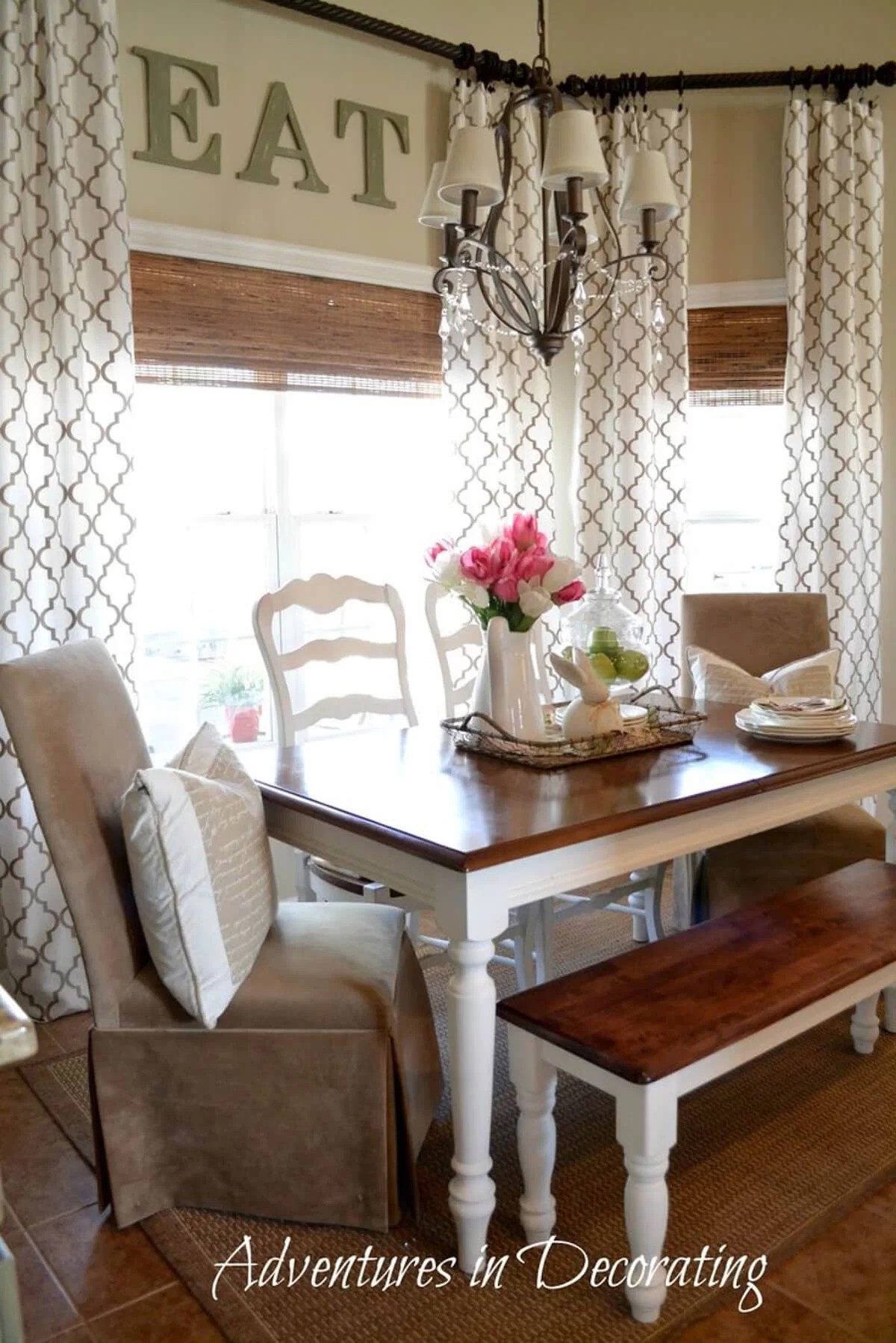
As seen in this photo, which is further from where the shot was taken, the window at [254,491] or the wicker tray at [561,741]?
the window at [254,491]

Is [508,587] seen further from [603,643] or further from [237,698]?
[237,698]

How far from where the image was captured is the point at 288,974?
2014mm

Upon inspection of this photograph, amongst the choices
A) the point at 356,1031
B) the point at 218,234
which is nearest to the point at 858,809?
the point at 356,1031

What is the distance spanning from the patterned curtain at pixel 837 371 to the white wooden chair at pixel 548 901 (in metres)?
1.22

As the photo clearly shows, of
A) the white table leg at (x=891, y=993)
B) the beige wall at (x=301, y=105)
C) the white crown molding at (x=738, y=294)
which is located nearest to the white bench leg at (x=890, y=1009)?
the white table leg at (x=891, y=993)

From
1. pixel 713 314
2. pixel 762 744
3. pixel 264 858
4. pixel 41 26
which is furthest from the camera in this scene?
pixel 713 314

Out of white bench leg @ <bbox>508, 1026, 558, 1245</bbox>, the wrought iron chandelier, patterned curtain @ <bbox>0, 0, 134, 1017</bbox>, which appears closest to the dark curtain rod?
patterned curtain @ <bbox>0, 0, 134, 1017</bbox>

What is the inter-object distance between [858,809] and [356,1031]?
1728mm

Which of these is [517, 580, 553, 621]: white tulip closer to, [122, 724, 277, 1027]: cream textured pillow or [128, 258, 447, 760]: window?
[122, 724, 277, 1027]: cream textured pillow

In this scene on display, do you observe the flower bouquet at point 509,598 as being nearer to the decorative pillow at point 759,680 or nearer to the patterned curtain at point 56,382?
the decorative pillow at point 759,680

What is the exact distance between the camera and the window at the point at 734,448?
409 cm

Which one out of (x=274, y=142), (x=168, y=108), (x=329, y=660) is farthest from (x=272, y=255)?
(x=329, y=660)

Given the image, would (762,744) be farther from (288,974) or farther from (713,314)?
(713,314)

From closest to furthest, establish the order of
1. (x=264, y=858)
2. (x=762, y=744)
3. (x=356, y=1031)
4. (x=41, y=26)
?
(x=356, y=1031), (x=264, y=858), (x=762, y=744), (x=41, y=26)
